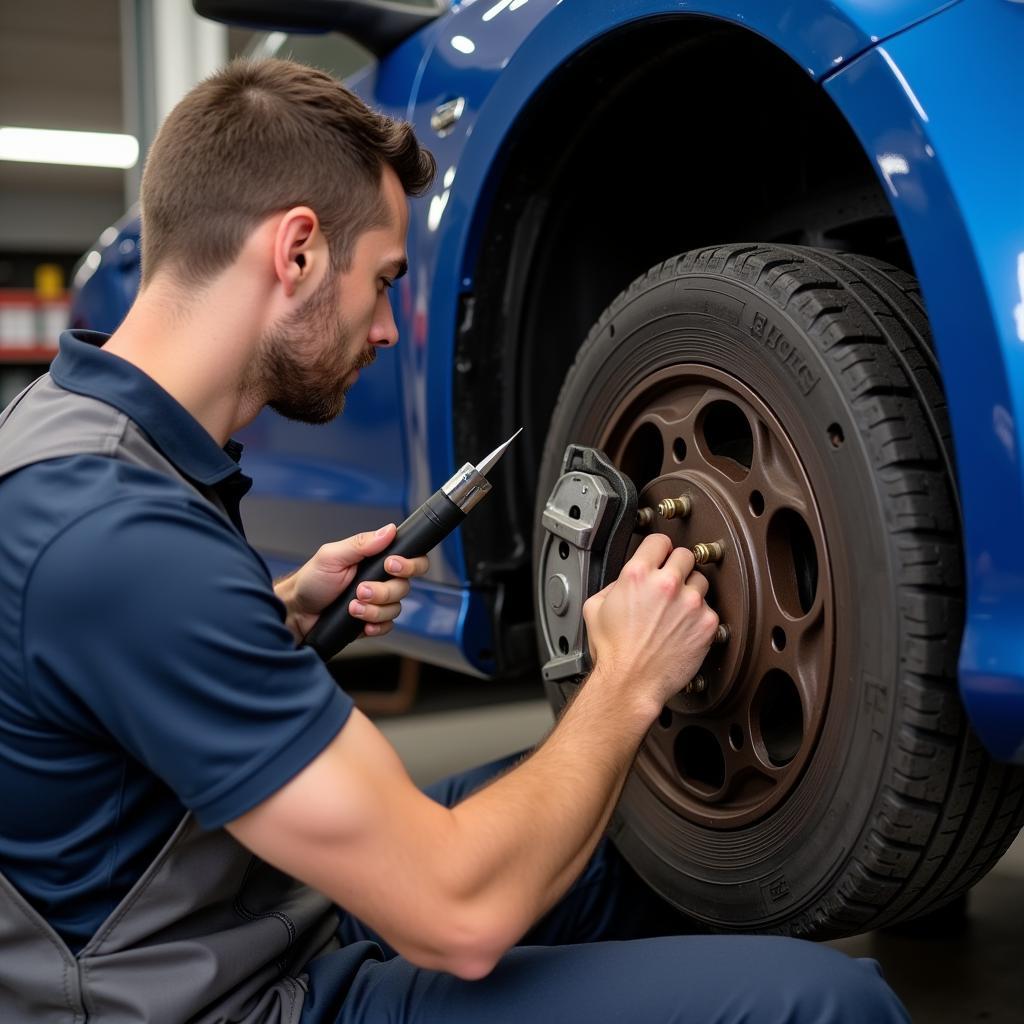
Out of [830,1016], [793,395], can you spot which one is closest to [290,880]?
[830,1016]

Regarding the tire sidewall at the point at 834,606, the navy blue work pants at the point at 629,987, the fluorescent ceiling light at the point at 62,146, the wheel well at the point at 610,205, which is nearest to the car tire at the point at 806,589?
the tire sidewall at the point at 834,606

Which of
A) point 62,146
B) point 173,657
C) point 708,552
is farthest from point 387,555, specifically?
point 62,146

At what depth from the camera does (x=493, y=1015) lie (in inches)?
32.1

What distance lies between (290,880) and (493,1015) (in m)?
0.23

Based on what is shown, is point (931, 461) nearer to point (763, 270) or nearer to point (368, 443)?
point (763, 270)

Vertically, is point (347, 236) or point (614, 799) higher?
point (347, 236)

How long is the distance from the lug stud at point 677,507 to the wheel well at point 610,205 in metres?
0.32

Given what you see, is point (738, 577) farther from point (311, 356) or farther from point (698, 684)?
point (311, 356)

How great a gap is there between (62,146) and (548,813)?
9.03 m

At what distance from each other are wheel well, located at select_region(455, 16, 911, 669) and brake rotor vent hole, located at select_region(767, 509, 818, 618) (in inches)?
12.6

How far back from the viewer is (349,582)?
1126mm

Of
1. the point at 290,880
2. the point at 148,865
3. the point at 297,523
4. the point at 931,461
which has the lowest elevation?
the point at 297,523

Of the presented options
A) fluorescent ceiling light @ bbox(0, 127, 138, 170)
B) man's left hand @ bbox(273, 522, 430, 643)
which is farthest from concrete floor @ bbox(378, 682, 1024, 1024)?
fluorescent ceiling light @ bbox(0, 127, 138, 170)

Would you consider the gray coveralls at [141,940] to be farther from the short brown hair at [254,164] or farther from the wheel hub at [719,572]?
the wheel hub at [719,572]
